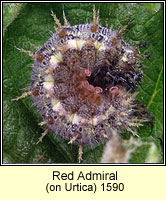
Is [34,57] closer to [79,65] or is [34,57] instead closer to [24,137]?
[79,65]

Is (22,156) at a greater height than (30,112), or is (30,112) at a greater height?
(30,112)

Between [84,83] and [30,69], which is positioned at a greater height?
[30,69]

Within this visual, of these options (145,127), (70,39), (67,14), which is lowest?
(145,127)

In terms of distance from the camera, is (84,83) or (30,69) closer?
(84,83)

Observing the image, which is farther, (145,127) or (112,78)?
(145,127)

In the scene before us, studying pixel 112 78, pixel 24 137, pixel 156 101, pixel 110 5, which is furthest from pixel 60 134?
pixel 110 5
